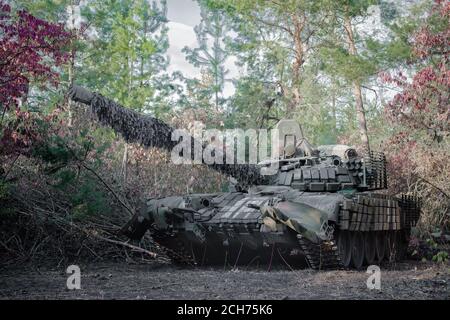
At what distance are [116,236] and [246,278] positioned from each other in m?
4.80

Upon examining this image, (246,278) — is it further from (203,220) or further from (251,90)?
(251,90)

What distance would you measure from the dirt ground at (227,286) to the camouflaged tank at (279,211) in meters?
→ 0.92

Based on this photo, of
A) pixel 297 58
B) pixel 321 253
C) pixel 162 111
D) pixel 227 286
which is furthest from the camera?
pixel 162 111

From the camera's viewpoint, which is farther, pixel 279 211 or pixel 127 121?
pixel 127 121

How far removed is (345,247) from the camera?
35.2ft

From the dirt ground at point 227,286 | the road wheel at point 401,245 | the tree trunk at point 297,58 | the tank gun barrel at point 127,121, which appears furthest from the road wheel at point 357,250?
the tree trunk at point 297,58

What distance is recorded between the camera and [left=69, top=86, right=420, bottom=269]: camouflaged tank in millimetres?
9305

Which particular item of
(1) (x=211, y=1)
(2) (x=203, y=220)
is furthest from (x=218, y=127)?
(2) (x=203, y=220)

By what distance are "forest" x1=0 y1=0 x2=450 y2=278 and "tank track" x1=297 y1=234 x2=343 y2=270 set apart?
2.26 metres

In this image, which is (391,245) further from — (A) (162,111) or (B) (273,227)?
(A) (162,111)

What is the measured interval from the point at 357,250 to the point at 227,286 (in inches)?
188

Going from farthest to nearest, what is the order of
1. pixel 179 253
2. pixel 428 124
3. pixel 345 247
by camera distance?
pixel 428 124 < pixel 179 253 < pixel 345 247
